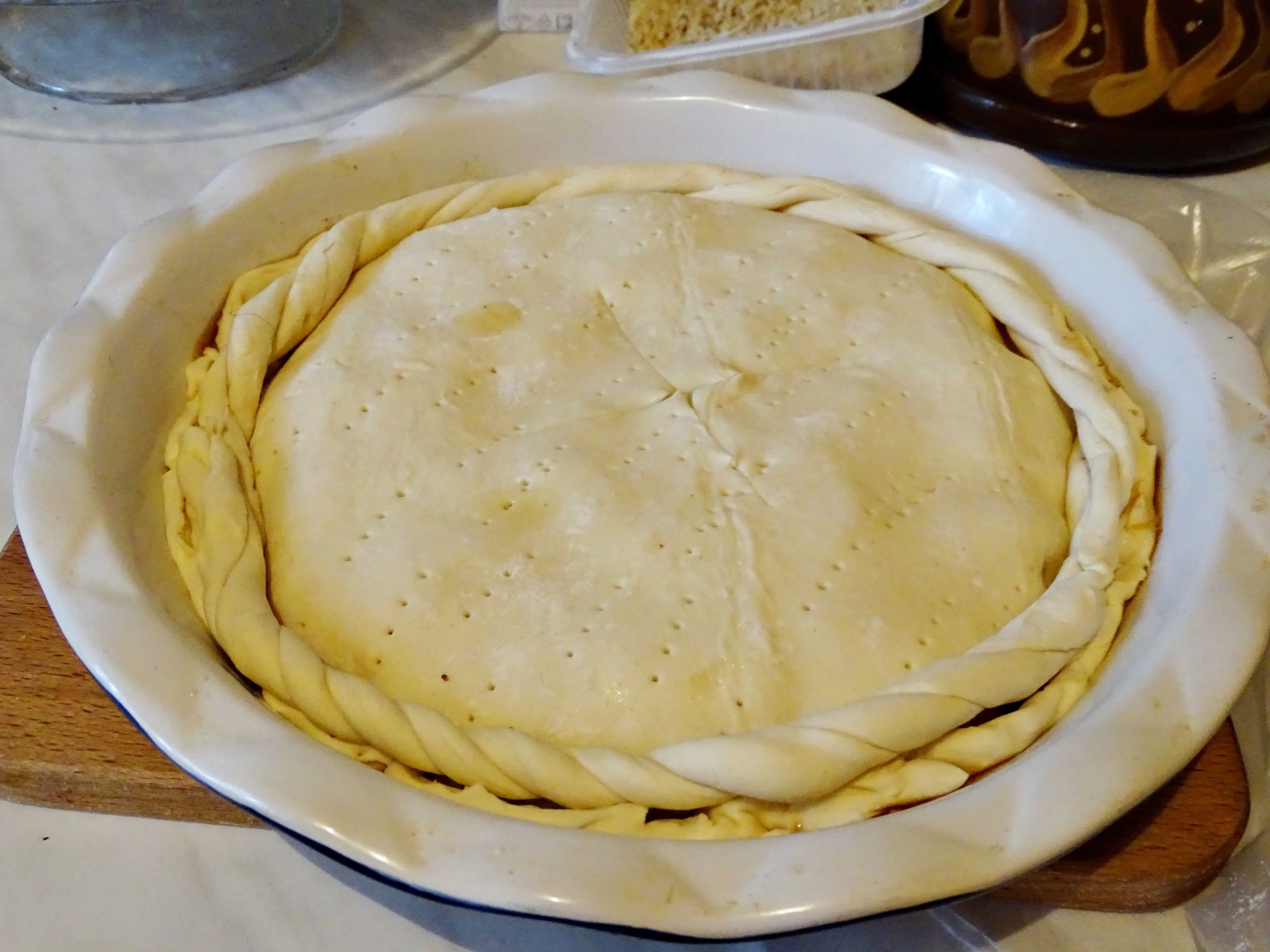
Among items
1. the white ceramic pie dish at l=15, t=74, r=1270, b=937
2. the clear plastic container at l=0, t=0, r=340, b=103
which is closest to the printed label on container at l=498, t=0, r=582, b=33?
the clear plastic container at l=0, t=0, r=340, b=103

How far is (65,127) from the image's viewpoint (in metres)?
1.39

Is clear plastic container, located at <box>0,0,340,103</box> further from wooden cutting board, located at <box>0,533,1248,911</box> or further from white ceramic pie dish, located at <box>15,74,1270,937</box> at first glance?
wooden cutting board, located at <box>0,533,1248,911</box>

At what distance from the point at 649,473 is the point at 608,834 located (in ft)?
1.02

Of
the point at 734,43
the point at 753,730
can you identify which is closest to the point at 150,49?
the point at 734,43

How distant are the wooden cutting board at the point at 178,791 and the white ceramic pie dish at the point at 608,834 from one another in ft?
0.29

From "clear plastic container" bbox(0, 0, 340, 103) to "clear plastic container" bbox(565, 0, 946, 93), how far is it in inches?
19.8

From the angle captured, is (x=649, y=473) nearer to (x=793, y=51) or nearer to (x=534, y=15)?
(x=793, y=51)

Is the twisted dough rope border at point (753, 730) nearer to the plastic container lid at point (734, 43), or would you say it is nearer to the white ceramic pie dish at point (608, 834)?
the white ceramic pie dish at point (608, 834)

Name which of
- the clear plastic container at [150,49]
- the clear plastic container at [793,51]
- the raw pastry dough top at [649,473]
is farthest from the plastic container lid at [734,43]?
the clear plastic container at [150,49]

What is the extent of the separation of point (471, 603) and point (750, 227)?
0.51 metres

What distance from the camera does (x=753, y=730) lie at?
0.62 metres

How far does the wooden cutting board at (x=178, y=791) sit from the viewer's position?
65 centimetres

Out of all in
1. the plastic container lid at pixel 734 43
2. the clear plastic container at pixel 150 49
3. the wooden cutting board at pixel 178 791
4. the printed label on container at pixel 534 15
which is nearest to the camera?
the wooden cutting board at pixel 178 791

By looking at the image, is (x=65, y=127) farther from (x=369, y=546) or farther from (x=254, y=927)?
(x=254, y=927)
